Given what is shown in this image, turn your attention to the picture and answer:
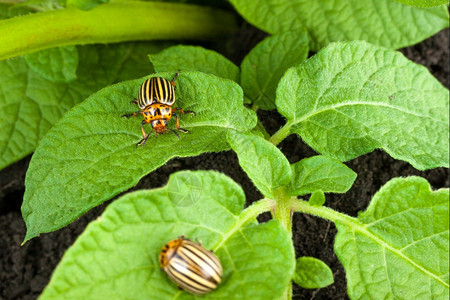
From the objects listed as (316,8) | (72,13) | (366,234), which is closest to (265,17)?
(316,8)

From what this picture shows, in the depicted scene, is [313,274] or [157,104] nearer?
[313,274]

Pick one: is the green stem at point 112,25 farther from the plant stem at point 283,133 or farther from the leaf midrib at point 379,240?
the leaf midrib at point 379,240

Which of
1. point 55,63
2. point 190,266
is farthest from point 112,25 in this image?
point 190,266

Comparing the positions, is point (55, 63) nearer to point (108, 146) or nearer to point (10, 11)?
point (10, 11)

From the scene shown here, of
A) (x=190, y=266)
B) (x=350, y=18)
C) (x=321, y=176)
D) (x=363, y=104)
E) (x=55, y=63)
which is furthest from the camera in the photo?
(x=350, y=18)

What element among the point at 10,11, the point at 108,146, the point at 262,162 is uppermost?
the point at 10,11

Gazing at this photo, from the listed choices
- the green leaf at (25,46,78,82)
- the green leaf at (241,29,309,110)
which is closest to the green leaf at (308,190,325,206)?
the green leaf at (241,29,309,110)

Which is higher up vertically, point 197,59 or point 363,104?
point 197,59
